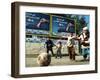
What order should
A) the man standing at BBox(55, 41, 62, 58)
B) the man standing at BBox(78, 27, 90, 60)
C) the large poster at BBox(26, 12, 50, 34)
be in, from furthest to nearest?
the man standing at BBox(78, 27, 90, 60), the man standing at BBox(55, 41, 62, 58), the large poster at BBox(26, 12, 50, 34)

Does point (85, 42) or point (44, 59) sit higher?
point (85, 42)

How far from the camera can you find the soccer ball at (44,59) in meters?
1.92

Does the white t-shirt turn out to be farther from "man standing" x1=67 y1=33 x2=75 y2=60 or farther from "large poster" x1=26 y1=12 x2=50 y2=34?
"large poster" x1=26 y1=12 x2=50 y2=34

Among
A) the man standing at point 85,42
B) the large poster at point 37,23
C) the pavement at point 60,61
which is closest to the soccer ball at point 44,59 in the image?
the pavement at point 60,61

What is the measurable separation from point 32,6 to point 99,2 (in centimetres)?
69

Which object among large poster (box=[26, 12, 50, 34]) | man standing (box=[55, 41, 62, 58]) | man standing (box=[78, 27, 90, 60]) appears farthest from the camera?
man standing (box=[78, 27, 90, 60])

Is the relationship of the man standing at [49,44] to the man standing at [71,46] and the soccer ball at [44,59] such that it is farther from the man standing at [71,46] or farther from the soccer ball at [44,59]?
the man standing at [71,46]

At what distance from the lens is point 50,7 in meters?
1.95

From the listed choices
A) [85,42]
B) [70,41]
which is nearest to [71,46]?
[70,41]

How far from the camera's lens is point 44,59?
1942mm

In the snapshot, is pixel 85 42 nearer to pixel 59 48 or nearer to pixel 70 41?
pixel 70 41

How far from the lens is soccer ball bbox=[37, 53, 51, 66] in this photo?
1.92m

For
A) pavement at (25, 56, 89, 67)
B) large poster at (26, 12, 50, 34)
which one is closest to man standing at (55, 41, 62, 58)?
pavement at (25, 56, 89, 67)

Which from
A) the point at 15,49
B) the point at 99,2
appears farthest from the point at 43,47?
the point at 99,2
